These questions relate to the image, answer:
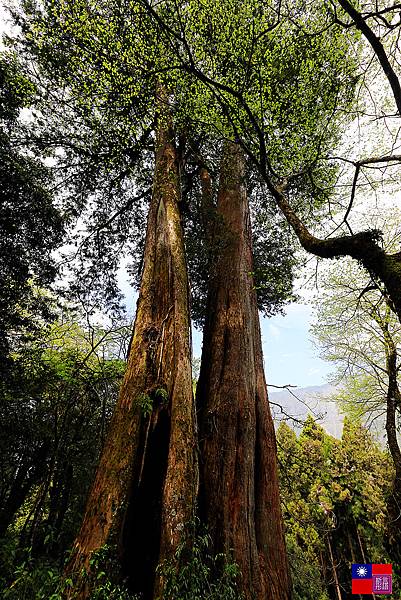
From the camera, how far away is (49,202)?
20.2ft

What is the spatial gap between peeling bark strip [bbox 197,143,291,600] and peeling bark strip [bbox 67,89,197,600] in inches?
32.8

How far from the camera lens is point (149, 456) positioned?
2.88 metres

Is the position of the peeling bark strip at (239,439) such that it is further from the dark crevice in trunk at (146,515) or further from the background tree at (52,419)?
the background tree at (52,419)

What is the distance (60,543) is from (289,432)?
16.6 m

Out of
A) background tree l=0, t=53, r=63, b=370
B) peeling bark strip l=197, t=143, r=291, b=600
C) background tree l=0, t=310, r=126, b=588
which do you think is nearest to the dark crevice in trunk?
peeling bark strip l=197, t=143, r=291, b=600

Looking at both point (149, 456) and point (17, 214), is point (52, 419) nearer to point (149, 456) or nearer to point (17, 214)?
point (149, 456)

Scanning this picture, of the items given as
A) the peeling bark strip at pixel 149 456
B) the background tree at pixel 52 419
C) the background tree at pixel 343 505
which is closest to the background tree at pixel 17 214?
the background tree at pixel 52 419

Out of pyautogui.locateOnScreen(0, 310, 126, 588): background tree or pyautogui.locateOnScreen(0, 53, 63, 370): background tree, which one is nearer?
pyautogui.locateOnScreen(0, 310, 126, 588): background tree

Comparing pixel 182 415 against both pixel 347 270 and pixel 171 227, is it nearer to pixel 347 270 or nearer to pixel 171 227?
pixel 171 227

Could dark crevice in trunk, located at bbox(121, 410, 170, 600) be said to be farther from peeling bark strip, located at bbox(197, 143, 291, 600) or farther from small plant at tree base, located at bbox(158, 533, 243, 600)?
peeling bark strip, located at bbox(197, 143, 291, 600)

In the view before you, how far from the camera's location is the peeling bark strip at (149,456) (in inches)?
93.0

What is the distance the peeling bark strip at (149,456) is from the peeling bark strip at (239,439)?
0.83 m

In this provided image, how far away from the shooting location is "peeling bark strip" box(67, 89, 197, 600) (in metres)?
2.36

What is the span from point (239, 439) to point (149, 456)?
125cm
